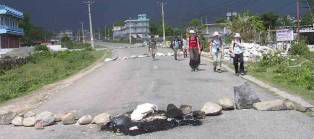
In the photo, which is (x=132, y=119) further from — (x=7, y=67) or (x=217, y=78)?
(x=7, y=67)

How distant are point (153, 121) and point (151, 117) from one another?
215 mm

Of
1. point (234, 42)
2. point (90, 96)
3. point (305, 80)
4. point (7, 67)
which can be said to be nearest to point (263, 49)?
point (234, 42)

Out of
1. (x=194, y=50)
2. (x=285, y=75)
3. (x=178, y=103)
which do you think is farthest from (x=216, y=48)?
(x=178, y=103)

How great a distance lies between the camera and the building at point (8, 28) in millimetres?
86688

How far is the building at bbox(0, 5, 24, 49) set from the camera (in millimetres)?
86688

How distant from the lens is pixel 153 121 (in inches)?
423

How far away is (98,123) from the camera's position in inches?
449

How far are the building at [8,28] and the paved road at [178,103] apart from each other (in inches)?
2673

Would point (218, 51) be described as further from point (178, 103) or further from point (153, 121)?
point (153, 121)

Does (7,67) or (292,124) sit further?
(7,67)

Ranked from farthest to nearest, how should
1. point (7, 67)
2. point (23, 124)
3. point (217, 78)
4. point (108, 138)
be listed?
point (7, 67) → point (217, 78) → point (23, 124) → point (108, 138)

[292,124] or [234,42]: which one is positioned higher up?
[234,42]

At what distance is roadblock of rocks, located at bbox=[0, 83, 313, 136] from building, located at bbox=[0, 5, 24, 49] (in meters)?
75.4

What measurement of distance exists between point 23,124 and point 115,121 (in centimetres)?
233
